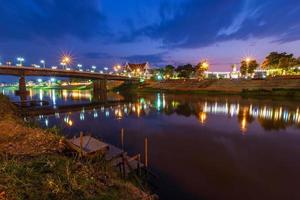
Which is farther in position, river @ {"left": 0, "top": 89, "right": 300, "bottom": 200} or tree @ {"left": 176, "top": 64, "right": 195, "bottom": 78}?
tree @ {"left": 176, "top": 64, "right": 195, "bottom": 78}

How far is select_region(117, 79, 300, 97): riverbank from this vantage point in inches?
2519

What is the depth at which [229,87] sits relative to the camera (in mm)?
79000

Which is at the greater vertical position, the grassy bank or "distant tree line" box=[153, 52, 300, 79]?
"distant tree line" box=[153, 52, 300, 79]

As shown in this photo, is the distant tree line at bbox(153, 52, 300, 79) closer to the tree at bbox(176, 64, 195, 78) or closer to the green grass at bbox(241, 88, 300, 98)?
the tree at bbox(176, 64, 195, 78)

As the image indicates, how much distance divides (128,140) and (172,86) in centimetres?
7843

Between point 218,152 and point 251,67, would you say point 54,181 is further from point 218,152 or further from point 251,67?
point 251,67

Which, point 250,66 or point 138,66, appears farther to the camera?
point 138,66

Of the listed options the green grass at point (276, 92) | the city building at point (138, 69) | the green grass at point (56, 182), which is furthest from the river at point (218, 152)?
the city building at point (138, 69)

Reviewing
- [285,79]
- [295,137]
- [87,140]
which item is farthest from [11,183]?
[285,79]

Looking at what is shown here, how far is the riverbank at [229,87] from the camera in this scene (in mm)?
63981

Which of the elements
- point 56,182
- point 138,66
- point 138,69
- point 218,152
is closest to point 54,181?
point 56,182

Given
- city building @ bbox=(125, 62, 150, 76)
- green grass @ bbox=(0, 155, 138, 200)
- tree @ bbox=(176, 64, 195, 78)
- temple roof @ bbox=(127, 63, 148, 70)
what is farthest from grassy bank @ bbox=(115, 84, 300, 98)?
green grass @ bbox=(0, 155, 138, 200)

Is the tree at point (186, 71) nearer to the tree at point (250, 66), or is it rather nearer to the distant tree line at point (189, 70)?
the distant tree line at point (189, 70)

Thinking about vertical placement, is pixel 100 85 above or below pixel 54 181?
above
